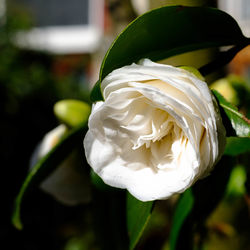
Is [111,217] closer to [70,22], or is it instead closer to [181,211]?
[181,211]

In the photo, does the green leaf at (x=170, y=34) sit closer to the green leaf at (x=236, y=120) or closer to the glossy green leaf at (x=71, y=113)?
the green leaf at (x=236, y=120)

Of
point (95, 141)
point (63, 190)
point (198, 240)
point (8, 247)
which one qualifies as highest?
point (95, 141)

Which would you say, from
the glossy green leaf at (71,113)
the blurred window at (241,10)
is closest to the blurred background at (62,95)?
the blurred window at (241,10)

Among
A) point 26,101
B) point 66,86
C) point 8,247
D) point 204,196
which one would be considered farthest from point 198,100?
point 66,86

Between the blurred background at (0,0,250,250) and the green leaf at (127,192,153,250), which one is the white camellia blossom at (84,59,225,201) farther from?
the blurred background at (0,0,250,250)

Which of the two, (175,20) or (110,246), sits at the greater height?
(175,20)

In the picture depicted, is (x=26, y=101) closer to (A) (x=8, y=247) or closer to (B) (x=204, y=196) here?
(A) (x=8, y=247)
